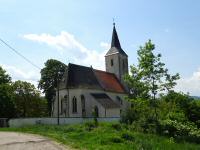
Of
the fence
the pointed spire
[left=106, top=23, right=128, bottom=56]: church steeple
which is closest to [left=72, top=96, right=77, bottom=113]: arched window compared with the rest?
the fence

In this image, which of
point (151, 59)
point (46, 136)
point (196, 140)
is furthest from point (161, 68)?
point (46, 136)

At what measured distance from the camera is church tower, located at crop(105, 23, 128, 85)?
229 feet

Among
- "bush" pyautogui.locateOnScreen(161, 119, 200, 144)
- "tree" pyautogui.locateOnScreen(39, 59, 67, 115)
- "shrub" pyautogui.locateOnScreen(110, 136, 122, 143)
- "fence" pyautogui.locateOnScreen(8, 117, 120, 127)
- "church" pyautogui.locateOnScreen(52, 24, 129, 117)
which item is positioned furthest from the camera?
"tree" pyautogui.locateOnScreen(39, 59, 67, 115)

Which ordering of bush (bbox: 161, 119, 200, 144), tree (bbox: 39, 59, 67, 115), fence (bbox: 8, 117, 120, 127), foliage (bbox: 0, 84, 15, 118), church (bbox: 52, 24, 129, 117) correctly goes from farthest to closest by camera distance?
tree (bbox: 39, 59, 67, 115) → church (bbox: 52, 24, 129, 117) → foliage (bbox: 0, 84, 15, 118) → fence (bbox: 8, 117, 120, 127) → bush (bbox: 161, 119, 200, 144)

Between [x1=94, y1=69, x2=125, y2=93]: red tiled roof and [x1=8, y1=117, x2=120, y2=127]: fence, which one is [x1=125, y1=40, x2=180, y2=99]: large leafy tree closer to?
[x1=8, y1=117, x2=120, y2=127]: fence

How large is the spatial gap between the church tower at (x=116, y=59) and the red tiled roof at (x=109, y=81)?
1693 millimetres

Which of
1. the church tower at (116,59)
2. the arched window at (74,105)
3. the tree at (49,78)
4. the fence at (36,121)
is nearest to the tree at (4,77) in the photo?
the tree at (49,78)

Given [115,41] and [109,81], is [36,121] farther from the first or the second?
[115,41]

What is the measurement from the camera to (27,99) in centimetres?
6044

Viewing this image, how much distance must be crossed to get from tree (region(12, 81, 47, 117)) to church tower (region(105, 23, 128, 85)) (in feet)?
55.2

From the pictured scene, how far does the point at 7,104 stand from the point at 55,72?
20816mm

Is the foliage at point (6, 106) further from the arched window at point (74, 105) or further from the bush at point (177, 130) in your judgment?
the bush at point (177, 130)

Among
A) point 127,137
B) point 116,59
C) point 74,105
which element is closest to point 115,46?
point 116,59

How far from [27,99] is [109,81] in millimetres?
15071
